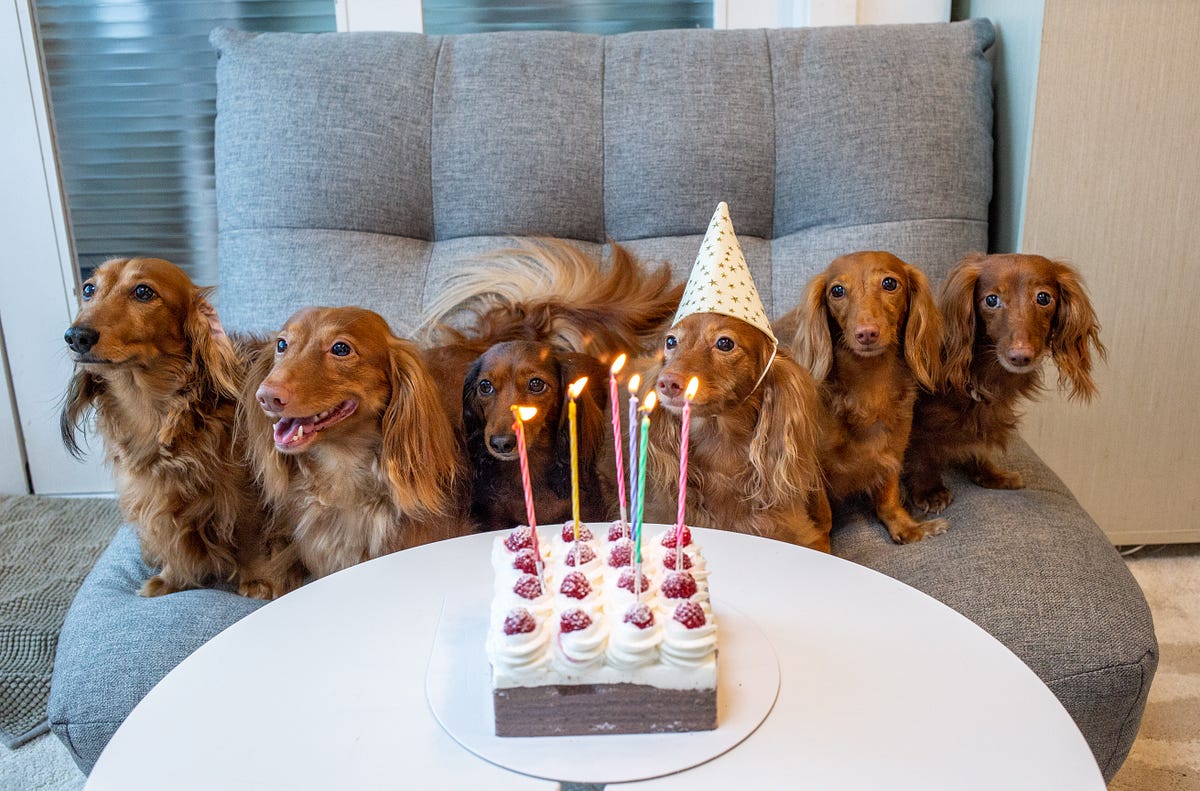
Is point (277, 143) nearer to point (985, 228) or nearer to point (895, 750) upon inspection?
point (985, 228)

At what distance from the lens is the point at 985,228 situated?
2.12 metres

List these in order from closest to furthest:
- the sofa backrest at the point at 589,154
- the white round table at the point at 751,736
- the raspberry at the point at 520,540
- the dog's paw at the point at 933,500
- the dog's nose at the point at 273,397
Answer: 1. the white round table at the point at 751,736
2. the raspberry at the point at 520,540
3. the dog's nose at the point at 273,397
4. the dog's paw at the point at 933,500
5. the sofa backrest at the point at 589,154

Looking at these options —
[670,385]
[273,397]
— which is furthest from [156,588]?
[670,385]

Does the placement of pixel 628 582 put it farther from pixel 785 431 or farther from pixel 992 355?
pixel 992 355

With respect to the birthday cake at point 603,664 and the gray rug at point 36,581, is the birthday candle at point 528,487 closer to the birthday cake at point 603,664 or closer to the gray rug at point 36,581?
the birthday cake at point 603,664

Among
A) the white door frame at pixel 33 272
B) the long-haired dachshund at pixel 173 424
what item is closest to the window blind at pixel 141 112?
the white door frame at pixel 33 272

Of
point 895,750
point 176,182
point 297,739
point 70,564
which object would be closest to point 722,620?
point 895,750

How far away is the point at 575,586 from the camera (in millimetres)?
992

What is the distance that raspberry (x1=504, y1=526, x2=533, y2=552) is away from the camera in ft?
3.58

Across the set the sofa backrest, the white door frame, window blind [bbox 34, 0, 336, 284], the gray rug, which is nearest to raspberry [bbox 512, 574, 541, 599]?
the sofa backrest

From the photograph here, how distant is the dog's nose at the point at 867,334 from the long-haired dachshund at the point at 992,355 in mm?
258

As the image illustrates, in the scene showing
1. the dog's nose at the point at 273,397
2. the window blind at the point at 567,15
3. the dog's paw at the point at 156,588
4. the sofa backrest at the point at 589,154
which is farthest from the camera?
the window blind at the point at 567,15

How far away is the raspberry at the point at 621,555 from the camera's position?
1069mm

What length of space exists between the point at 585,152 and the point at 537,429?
88cm
